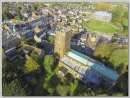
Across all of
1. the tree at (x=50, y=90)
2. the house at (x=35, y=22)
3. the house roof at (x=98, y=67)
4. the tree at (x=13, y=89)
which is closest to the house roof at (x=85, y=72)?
the house roof at (x=98, y=67)

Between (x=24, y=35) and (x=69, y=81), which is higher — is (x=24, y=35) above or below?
above

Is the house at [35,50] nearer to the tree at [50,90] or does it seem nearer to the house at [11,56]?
the house at [11,56]

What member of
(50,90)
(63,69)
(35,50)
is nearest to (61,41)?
(63,69)

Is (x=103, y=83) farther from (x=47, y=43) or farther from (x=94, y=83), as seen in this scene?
(x=47, y=43)

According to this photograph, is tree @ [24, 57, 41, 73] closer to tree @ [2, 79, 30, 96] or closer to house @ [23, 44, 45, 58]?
tree @ [2, 79, 30, 96]

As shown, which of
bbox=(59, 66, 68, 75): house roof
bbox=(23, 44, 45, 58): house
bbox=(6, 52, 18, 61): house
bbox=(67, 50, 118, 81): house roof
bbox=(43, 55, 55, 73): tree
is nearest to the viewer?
bbox=(67, 50, 118, 81): house roof

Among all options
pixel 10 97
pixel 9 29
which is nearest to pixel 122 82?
pixel 10 97

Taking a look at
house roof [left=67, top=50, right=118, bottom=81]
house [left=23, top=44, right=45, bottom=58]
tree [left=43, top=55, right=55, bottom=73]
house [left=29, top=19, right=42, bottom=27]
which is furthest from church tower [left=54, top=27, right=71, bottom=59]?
house [left=29, top=19, right=42, bottom=27]

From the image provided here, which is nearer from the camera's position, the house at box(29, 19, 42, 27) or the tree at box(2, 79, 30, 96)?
the tree at box(2, 79, 30, 96)
